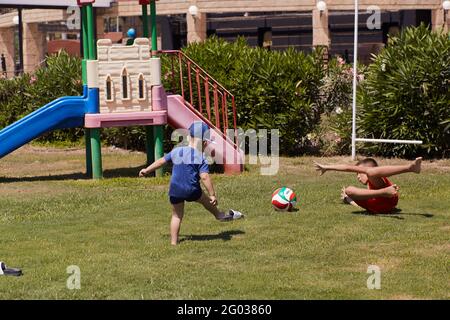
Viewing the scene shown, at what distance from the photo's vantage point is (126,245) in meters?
9.05

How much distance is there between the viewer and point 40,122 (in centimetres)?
1452

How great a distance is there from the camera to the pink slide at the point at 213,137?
15188 millimetres

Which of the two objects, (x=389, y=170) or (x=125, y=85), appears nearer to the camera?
(x=389, y=170)

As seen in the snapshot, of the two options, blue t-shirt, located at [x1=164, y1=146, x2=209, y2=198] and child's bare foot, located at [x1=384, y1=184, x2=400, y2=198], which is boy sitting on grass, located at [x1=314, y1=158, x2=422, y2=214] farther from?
blue t-shirt, located at [x1=164, y1=146, x2=209, y2=198]

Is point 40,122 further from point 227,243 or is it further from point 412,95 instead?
point 412,95

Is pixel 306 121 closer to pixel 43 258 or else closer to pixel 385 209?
pixel 385 209

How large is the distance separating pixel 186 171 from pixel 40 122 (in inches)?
242

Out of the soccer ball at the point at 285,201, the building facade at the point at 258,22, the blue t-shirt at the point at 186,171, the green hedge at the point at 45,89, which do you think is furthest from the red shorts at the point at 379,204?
the building facade at the point at 258,22

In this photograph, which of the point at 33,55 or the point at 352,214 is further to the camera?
the point at 33,55

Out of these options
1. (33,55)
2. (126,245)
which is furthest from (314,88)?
(33,55)

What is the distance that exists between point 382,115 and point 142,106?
193 inches

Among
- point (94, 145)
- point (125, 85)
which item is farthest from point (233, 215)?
point (125, 85)

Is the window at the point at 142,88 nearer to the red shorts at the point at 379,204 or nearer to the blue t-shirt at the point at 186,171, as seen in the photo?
the red shorts at the point at 379,204
